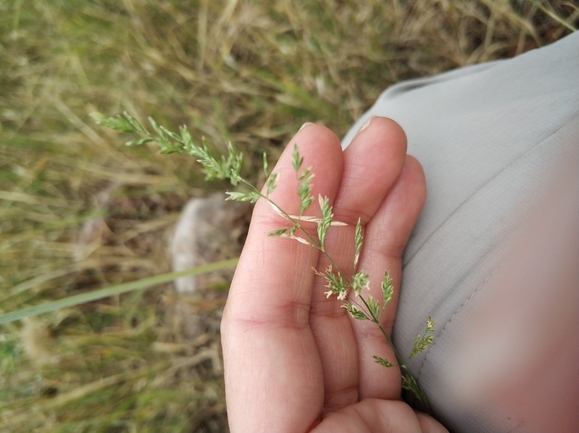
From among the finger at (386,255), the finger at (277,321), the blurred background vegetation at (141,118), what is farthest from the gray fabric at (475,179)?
the blurred background vegetation at (141,118)

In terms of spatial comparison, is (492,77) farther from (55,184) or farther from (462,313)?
(55,184)

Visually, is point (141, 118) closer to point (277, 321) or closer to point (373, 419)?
point (277, 321)

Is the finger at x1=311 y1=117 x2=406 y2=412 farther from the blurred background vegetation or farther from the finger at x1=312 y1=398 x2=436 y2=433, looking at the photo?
the blurred background vegetation

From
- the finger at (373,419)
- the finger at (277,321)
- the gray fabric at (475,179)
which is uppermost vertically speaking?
the gray fabric at (475,179)

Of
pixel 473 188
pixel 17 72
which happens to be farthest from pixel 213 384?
pixel 17 72

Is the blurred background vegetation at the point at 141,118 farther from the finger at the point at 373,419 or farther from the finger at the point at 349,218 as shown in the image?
the finger at the point at 373,419

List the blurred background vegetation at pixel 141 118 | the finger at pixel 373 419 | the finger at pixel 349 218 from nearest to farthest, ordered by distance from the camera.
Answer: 1. the finger at pixel 373 419
2. the finger at pixel 349 218
3. the blurred background vegetation at pixel 141 118
